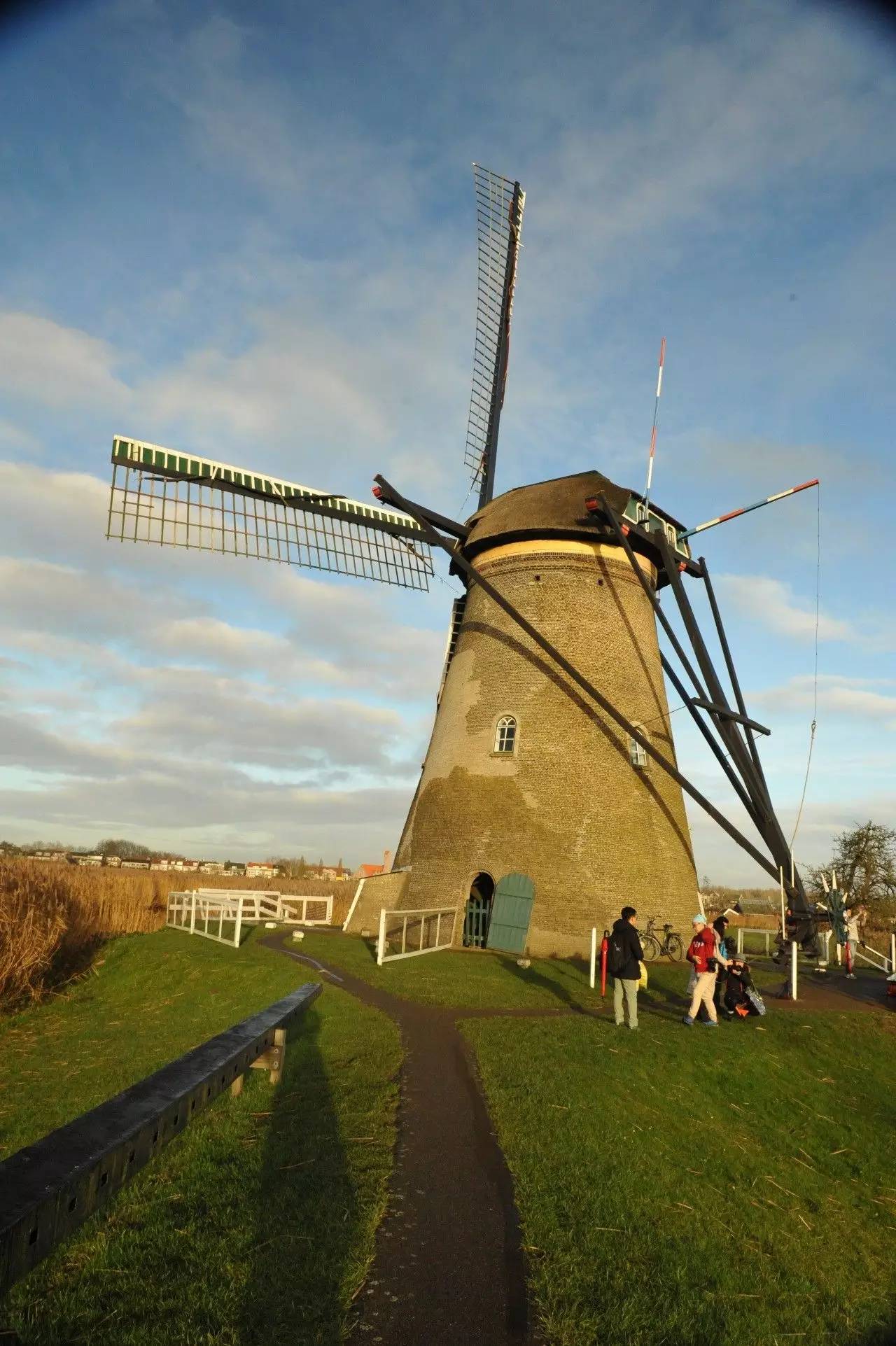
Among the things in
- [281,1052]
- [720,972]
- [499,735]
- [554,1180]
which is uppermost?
[499,735]

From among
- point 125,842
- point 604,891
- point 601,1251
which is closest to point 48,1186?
point 601,1251

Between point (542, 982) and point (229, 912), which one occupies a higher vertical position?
point (542, 982)

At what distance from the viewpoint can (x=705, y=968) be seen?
11562 millimetres

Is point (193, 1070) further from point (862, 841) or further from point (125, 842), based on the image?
point (125, 842)

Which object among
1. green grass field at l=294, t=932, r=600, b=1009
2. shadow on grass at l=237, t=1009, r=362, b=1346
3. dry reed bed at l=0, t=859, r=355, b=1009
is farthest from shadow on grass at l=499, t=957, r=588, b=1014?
dry reed bed at l=0, t=859, r=355, b=1009

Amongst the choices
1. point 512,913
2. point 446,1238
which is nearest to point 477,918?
point 512,913

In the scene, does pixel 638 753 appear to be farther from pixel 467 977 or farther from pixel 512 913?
pixel 467 977

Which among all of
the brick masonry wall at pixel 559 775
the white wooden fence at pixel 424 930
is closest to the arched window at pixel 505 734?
Answer: the brick masonry wall at pixel 559 775

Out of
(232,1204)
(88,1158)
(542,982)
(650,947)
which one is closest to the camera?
(88,1158)

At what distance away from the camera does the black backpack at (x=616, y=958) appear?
35.9 feet

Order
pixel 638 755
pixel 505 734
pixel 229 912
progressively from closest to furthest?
pixel 638 755, pixel 505 734, pixel 229 912

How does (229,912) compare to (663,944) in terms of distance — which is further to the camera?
(229,912)

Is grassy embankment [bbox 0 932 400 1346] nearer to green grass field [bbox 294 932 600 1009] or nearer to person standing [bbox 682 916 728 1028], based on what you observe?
green grass field [bbox 294 932 600 1009]

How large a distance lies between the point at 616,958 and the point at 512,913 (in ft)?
24.8
